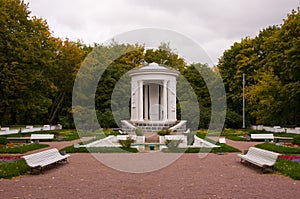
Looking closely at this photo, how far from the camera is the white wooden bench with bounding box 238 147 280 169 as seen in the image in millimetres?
12234

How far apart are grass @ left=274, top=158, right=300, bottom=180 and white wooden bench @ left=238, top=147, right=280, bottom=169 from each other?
0.38 metres

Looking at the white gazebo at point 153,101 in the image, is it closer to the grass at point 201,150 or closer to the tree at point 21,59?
the tree at point 21,59

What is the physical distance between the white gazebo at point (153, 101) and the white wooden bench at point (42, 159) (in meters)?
17.5

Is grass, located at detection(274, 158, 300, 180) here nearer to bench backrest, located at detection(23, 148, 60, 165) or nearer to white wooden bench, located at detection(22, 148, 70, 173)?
white wooden bench, located at detection(22, 148, 70, 173)

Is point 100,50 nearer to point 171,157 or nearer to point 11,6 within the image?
point 11,6

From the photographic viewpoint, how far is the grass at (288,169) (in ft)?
36.7

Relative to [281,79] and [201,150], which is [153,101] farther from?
[201,150]

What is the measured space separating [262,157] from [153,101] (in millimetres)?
22950

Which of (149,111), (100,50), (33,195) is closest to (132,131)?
(149,111)

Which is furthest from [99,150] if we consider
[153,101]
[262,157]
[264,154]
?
[153,101]

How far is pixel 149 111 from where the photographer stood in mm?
35812

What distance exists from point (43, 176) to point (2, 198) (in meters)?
3.19

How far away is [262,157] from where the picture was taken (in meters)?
13.4

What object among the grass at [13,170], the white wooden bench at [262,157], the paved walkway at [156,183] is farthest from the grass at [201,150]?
the grass at [13,170]
